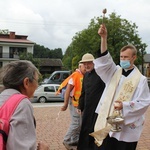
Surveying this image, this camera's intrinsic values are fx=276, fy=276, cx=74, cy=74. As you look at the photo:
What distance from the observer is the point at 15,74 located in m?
1.90

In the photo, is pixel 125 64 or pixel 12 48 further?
pixel 12 48

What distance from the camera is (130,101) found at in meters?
3.27

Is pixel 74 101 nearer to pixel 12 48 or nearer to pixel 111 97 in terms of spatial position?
pixel 111 97

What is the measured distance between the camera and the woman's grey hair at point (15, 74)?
6.21 feet

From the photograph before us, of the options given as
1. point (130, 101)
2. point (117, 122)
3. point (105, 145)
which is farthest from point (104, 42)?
point (105, 145)

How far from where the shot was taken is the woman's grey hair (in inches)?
74.5

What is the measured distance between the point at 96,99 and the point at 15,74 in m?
2.42

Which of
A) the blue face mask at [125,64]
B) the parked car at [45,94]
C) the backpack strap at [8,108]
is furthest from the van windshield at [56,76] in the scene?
the backpack strap at [8,108]

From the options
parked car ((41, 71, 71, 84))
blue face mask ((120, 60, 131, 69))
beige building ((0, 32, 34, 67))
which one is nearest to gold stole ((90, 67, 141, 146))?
blue face mask ((120, 60, 131, 69))

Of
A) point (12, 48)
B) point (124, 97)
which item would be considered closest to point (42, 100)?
point (124, 97)

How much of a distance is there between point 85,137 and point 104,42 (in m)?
1.71

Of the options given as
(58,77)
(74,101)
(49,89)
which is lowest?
(49,89)

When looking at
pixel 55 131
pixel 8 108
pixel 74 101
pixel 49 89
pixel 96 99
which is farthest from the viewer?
pixel 49 89

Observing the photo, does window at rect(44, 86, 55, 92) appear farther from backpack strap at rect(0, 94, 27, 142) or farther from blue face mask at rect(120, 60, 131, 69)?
backpack strap at rect(0, 94, 27, 142)
